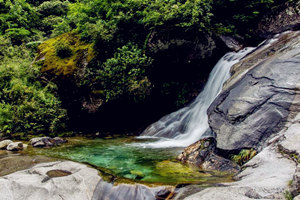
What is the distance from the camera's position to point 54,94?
1215cm

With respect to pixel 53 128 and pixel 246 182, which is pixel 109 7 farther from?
pixel 246 182

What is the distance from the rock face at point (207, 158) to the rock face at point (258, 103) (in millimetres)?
364

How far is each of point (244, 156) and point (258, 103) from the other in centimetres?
155

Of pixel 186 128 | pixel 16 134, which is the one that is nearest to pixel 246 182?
pixel 186 128

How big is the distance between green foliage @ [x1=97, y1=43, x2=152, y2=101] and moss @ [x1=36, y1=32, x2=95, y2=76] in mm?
1351

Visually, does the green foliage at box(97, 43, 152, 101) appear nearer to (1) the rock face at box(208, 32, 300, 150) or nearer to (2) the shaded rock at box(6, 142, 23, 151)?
(2) the shaded rock at box(6, 142, 23, 151)

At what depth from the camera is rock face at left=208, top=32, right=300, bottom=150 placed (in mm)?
5672

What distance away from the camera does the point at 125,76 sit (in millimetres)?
11391

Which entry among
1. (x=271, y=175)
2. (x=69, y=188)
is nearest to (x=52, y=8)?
(x=69, y=188)

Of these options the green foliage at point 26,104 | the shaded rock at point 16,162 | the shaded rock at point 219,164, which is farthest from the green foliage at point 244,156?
the green foliage at point 26,104

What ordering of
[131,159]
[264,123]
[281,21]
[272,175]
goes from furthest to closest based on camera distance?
[281,21]
[131,159]
[264,123]
[272,175]

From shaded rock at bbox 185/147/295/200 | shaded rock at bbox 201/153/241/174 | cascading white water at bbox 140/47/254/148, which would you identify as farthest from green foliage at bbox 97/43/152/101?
shaded rock at bbox 185/147/295/200

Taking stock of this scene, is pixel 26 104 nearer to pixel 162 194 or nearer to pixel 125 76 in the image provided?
pixel 125 76

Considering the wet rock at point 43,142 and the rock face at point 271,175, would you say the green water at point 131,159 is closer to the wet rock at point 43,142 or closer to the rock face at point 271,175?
the wet rock at point 43,142
